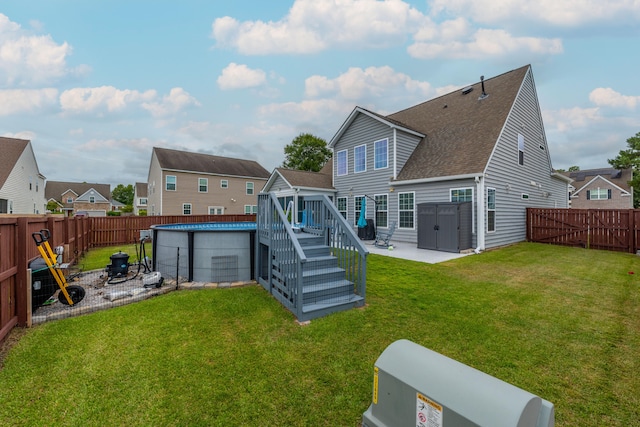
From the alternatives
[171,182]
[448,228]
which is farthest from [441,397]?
[171,182]

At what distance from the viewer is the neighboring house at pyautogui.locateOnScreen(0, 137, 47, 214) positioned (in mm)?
16850

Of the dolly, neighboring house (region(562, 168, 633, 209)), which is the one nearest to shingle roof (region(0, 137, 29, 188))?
the dolly

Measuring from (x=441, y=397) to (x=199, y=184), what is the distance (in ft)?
85.2

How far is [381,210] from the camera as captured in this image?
42.2 feet

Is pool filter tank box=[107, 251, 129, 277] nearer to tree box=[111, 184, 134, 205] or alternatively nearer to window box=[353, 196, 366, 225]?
window box=[353, 196, 366, 225]

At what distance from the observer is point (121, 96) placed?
13547 mm

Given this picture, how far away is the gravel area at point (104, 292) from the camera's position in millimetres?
4091

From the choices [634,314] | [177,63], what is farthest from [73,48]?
[634,314]

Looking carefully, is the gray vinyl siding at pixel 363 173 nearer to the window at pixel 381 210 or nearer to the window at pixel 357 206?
the window at pixel 357 206

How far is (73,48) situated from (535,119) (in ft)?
61.9

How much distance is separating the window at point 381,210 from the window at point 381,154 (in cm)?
146

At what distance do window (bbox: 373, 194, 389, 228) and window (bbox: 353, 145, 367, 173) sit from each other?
1765 millimetres

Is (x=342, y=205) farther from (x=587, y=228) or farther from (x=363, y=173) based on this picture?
(x=587, y=228)

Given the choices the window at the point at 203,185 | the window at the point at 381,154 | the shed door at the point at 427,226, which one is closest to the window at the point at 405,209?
the shed door at the point at 427,226
